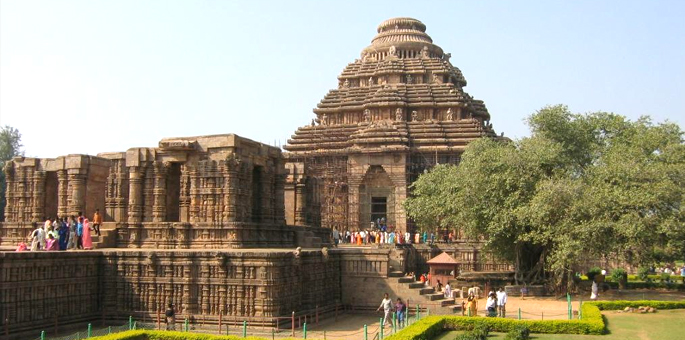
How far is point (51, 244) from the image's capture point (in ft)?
66.6

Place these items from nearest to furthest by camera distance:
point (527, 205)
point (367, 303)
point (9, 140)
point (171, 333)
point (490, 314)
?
point (171, 333)
point (490, 314)
point (367, 303)
point (527, 205)
point (9, 140)

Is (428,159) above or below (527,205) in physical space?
above

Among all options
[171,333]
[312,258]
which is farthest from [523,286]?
[171,333]

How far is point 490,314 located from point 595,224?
6.98m

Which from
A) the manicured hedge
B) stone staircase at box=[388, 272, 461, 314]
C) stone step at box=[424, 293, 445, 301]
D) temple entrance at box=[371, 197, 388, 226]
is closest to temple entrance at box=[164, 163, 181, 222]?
stone staircase at box=[388, 272, 461, 314]

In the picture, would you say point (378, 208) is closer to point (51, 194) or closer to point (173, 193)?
point (173, 193)

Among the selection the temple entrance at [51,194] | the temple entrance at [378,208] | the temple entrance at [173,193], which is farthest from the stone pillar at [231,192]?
the temple entrance at [378,208]

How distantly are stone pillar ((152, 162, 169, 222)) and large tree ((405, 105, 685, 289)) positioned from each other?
1241 cm

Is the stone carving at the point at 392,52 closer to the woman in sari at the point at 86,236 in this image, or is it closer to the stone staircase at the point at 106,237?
the stone staircase at the point at 106,237

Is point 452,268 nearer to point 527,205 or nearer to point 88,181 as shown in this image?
point 527,205

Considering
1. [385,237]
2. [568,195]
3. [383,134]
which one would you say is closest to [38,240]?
[568,195]

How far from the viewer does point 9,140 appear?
50.7m

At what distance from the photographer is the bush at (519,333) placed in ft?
58.5

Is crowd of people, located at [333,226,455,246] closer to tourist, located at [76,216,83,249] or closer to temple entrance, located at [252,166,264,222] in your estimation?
temple entrance, located at [252,166,264,222]
